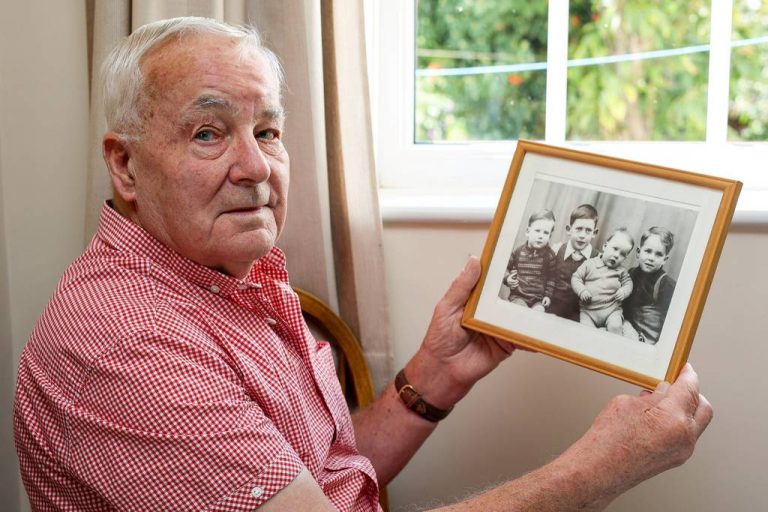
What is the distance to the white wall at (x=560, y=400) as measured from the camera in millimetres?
1647

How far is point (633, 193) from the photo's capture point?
1.31 meters

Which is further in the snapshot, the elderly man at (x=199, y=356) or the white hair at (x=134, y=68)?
the white hair at (x=134, y=68)

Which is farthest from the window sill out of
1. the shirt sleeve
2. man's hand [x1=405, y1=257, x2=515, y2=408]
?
the shirt sleeve

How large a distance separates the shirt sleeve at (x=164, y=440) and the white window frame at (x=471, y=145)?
2.63 feet

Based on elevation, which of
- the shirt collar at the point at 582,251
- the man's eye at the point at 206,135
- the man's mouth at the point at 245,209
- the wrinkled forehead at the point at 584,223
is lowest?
the shirt collar at the point at 582,251

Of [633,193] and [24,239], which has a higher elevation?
[633,193]

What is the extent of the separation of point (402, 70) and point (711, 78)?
69 cm

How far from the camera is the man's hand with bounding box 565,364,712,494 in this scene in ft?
4.07

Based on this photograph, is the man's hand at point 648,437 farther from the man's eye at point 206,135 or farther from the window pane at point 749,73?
the window pane at point 749,73

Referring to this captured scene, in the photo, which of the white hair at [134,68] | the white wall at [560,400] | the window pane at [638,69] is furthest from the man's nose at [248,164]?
the window pane at [638,69]

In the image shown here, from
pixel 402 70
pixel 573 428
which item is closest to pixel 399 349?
pixel 573 428

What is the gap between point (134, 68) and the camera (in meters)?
1.25

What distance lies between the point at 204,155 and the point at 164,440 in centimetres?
41

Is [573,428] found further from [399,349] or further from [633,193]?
[633,193]
